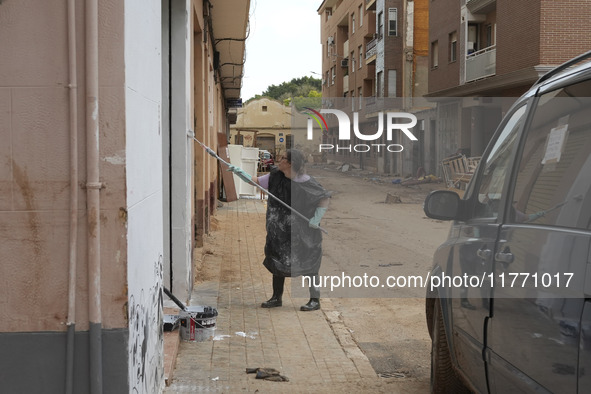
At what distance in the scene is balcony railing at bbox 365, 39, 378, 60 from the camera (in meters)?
46.5

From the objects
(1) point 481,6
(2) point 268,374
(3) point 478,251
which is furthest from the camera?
(1) point 481,6

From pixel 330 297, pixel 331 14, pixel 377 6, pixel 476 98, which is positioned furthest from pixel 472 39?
pixel 331 14

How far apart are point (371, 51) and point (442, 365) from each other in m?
44.5

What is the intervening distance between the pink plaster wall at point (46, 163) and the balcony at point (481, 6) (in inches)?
1008

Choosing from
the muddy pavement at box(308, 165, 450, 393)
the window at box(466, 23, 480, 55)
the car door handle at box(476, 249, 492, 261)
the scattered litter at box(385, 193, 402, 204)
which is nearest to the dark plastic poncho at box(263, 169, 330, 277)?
the muddy pavement at box(308, 165, 450, 393)

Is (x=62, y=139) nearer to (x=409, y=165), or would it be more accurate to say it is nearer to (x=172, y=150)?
(x=172, y=150)

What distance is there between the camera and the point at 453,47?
3152 cm

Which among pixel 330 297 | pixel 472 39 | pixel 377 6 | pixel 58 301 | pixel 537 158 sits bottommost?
pixel 330 297

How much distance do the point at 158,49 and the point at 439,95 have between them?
1140 inches

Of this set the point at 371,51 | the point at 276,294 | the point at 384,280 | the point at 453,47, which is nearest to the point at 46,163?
the point at 276,294

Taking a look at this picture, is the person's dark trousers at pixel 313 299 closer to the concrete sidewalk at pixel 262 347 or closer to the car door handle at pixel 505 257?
the concrete sidewalk at pixel 262 347

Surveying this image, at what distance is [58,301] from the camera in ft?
10.5

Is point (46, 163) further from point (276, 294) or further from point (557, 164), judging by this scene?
point (276, 294)

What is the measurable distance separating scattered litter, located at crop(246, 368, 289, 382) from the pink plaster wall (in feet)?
7.65
